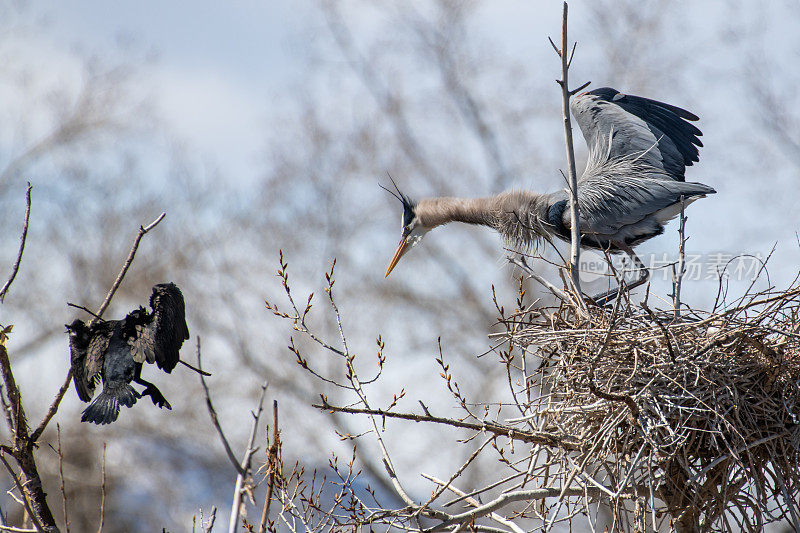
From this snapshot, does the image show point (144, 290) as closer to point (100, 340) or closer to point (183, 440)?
point (183, 440)

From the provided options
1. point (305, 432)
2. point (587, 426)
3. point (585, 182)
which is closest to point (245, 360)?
point (305, 432)

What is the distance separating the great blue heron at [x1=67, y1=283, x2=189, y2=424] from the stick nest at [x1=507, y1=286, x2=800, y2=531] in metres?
1.32

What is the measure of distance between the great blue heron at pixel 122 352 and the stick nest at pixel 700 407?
4.32 feet

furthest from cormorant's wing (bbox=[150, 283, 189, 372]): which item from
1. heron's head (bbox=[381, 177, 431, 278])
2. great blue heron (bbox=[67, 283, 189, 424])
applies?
heron's head (bbox=[381, 177, 431, 278])

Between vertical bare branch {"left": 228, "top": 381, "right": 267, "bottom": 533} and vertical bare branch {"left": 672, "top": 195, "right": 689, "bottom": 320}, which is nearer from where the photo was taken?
vertical bare branch {"left": 228, "top": 381, "right": 267, "bottom": 533}

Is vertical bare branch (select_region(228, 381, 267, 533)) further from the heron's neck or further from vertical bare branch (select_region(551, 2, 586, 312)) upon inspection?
the heron's neck

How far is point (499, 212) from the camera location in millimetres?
4973

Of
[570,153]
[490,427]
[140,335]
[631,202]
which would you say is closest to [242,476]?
[140,335]

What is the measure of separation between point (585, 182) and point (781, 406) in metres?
2.17

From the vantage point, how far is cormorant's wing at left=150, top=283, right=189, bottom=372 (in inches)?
73.1

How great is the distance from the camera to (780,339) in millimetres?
2791

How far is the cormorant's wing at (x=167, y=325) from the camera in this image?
6.09 feet

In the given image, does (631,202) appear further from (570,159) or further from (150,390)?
(150,390)

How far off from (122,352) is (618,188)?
3.20 metres
